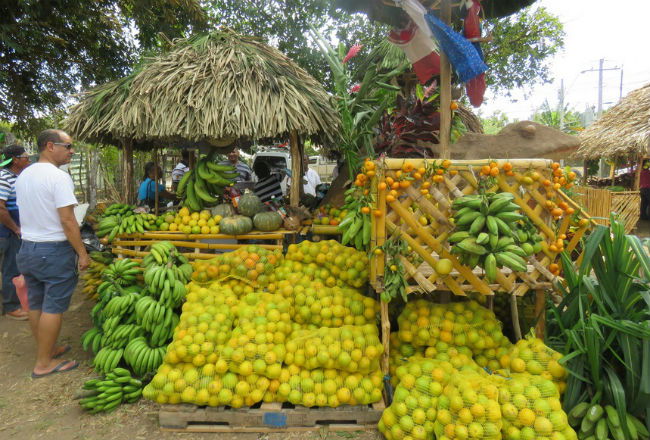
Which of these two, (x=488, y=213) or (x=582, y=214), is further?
(x=582, y=214)

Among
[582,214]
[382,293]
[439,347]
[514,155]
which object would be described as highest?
[514,155]

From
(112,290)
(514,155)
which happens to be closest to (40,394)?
(112,290)

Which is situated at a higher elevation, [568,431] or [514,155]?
[514,155]

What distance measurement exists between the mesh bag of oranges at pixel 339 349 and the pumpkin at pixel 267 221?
1909 millimetres

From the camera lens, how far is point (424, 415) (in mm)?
2672

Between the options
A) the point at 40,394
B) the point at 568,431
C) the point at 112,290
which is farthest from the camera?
the point at 112,290

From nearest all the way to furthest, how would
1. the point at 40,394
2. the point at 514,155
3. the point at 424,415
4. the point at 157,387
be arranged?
1. the point at 424,415
2. the point at 157,387
3. the point at 40,394
4. the point at 514,155

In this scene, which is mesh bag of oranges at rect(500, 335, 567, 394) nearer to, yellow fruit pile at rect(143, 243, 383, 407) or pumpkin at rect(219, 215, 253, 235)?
yellow fruit pile at rect(143, 243, 383, 407)

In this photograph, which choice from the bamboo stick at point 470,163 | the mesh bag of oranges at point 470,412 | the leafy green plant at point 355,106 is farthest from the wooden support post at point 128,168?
the mesh bag of oranges at point 470,412

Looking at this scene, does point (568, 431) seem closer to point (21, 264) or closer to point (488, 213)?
point (488, 213)

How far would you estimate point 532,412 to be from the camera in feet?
8.20

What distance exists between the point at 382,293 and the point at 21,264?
3378 millimetres

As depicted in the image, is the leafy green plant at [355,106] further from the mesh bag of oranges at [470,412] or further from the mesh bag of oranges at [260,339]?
the mesh bag of oranges at [470,412]

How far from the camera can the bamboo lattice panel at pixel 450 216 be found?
2.98 metres
